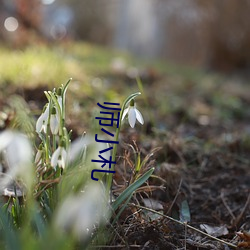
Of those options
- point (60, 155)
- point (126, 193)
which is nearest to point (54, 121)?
point (60, 155)

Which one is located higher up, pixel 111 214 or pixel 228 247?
pixel 111 214

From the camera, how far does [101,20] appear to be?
15.1 meters

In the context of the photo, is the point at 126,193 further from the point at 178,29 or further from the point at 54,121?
the point at 178,29

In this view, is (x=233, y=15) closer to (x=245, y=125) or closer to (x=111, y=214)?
(x=245, y=125)

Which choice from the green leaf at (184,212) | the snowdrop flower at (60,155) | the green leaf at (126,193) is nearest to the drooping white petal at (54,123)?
the snowdrop flower at (60,155)

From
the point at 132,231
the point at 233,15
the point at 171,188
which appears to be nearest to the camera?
the point at 132,231

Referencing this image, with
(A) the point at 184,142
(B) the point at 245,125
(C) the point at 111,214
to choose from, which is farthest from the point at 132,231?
(B) the point at 245,125

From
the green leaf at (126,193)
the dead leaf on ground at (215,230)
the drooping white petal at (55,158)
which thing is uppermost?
the drooping white petal at (55,158)

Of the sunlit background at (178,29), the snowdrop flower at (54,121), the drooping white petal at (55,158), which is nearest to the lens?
the drooping white petal at (55,158)

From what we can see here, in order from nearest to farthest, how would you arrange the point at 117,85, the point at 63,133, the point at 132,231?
the point at 63,133 → the point at 132,231 → the point at 117,85

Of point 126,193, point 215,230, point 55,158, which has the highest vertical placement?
point 55,158

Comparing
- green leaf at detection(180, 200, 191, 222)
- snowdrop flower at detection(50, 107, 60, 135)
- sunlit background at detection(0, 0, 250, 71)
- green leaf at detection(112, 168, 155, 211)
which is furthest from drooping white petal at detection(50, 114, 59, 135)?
sunlit background at detection(0, 0, 250, 71)

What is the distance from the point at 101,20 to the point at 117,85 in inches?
456

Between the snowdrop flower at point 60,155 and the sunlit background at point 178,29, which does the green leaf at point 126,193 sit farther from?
the sunlit background at point 178,29
